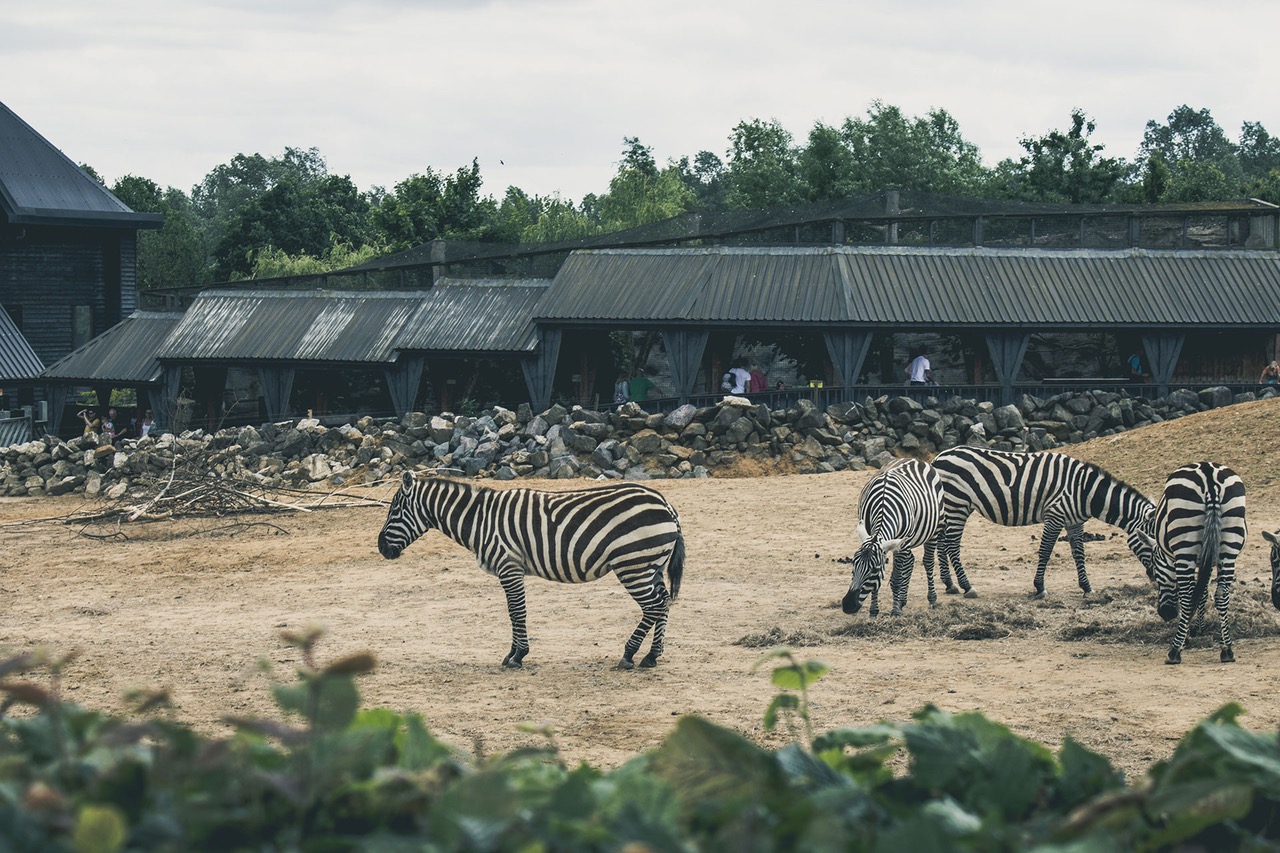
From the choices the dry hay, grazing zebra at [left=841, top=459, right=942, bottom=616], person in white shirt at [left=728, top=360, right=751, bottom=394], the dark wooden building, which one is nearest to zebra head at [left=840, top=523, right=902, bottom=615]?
grazing zebra at [left=841, top=459, right=942, bottom=616]

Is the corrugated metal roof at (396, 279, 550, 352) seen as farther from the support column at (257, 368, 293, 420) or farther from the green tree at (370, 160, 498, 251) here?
the green tree at (370, 160, 498, 251)

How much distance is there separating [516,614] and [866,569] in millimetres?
3569

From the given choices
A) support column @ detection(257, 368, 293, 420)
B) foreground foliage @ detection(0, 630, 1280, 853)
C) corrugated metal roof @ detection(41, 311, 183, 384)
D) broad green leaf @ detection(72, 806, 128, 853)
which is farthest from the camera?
corrugated metal roof @ detection(41, 311, 183, 384)

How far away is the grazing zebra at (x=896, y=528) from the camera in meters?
14.3

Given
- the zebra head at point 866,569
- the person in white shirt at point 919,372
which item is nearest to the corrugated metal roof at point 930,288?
the person in white shirt at point 919,372

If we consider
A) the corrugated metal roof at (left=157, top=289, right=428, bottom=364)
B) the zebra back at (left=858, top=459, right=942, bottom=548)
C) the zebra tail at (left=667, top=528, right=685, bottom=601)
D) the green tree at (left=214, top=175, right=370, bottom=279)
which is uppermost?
the green tree at (left=214, top=175, right=370, bottom=279)

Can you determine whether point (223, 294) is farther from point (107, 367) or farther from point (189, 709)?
point (189, 709)

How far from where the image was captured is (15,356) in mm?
40094

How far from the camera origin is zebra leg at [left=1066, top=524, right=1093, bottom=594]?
15.9m

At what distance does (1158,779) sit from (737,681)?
29.0 ft

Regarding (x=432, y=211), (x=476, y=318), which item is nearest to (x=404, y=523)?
(x=476, y=318)

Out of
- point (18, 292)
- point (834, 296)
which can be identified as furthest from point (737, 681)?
point (18, 292)

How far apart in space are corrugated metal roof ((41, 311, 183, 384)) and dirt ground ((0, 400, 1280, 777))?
1547 cm

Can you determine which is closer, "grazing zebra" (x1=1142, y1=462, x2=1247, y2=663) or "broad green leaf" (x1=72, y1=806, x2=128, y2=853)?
"broad green leaf" (x1=72, y1=806, x2=128, y2=853)
